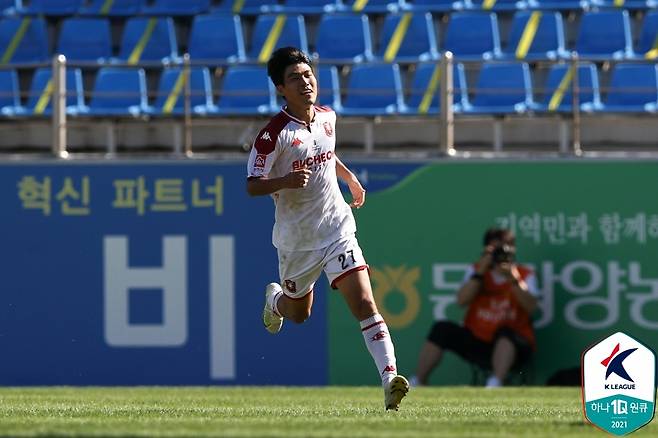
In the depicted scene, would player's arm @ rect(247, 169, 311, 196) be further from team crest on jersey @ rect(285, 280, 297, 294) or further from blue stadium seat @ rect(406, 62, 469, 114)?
blue stadium seat @ rect(406, 62, 469, 114)

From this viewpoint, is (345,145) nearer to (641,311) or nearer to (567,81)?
(567,81)

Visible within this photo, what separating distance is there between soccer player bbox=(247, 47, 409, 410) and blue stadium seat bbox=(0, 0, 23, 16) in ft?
32.2

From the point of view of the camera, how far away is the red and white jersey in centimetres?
884

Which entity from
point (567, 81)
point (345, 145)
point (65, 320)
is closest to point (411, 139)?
point (345, 145)

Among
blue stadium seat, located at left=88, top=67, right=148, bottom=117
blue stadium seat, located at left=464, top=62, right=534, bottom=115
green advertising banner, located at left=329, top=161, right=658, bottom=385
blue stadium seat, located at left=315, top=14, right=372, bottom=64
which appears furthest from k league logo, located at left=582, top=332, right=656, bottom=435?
blue stadium seat, located at left=315, top=14, right=372, bottom=64

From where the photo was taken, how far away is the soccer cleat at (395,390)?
845 centimetres

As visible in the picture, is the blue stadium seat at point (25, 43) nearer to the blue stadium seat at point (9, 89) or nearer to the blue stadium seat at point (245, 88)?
the blue stadium seat at point (9, 89)

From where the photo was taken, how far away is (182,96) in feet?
54.2

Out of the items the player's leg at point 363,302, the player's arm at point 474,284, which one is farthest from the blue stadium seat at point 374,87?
the player's leg at point 363,302

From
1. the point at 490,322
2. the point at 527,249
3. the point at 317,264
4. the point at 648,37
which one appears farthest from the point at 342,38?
the point at 317,264

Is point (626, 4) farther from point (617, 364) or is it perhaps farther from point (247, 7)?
point (617, 364)

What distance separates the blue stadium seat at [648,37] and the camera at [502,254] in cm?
396

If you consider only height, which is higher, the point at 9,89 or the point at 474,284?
the point at 9,89

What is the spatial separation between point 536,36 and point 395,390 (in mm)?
9284
